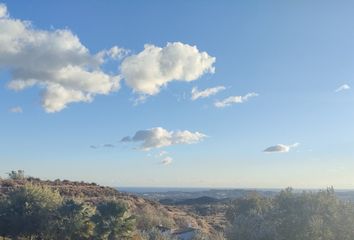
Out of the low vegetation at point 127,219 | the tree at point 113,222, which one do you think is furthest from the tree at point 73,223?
the tree at point 113,222

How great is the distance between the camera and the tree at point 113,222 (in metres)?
34.1

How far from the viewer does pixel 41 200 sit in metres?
36.6

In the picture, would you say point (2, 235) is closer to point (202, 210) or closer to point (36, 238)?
point (36, 238)

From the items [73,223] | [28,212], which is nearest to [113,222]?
[73,223]

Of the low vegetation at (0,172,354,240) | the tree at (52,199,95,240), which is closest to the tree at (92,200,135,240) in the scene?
the low vegetation at (0,172,354,240)

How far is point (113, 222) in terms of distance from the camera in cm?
3462

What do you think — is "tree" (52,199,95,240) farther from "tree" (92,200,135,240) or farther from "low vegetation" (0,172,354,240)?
"tree" (92,200,135,240)

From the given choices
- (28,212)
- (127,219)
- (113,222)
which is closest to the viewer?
(113,222)

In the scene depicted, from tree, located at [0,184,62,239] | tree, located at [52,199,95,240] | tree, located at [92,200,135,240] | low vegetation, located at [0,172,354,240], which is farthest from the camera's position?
tree, located at [0,184,62,239]

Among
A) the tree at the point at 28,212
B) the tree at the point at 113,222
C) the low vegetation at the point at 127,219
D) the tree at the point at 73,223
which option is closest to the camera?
the low vegetation at the point at 127,219

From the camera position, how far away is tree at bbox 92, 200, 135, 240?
34094 millimetres

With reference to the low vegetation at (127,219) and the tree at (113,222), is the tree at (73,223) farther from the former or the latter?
the tree at (113,222)

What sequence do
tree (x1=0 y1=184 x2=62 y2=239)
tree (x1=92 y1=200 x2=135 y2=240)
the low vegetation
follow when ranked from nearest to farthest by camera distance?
the low vegetation → tree (x1=92 y1=200 x2=135 y2=240) → tree (x1=0 y1=184 x2=62 y2=239)

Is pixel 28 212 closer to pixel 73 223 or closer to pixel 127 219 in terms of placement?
pixel 73 223
